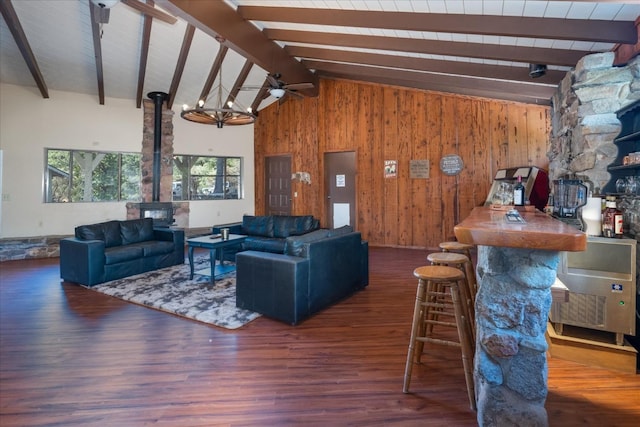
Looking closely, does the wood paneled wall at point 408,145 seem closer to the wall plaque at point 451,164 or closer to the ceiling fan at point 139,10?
the wall plaque at point 451,164

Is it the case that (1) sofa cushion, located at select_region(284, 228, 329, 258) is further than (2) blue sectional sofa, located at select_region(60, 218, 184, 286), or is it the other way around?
(2) blue sectional sofa, located at select_region(60, 218, 184, 286)

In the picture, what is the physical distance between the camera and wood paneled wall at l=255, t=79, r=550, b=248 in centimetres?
584

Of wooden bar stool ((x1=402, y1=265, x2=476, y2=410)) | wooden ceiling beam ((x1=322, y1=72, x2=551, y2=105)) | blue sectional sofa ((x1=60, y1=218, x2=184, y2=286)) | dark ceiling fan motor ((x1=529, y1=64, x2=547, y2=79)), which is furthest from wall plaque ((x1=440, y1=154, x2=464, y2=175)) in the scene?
blue sectional sofa ((x1=60, y1=218, x2=184, y2=286))

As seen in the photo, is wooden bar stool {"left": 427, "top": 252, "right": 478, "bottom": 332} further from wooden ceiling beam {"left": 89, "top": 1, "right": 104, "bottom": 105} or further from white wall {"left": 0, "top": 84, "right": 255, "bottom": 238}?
white wall {"left": 0, "top": 84, "right": 255, "bottom": 238}

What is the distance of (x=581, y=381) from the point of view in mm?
2105

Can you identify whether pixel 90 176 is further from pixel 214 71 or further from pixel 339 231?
pixel 339 231

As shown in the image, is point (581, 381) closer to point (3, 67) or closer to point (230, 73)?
point (230, 73)

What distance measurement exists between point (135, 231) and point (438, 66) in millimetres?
5170

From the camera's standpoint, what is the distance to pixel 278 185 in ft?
28.6

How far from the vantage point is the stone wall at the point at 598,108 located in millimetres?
2646

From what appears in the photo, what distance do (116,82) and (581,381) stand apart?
8357 millimetres

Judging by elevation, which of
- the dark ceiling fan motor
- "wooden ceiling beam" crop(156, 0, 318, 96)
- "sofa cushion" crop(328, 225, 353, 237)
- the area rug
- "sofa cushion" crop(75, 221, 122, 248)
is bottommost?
the area rug

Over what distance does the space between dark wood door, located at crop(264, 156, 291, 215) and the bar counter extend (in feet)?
23.7

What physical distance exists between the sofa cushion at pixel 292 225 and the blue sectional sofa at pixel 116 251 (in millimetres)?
1580
